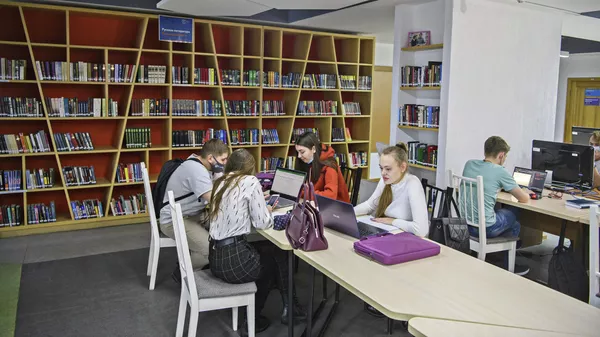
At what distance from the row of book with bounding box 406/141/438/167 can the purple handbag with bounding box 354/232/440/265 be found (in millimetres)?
2706

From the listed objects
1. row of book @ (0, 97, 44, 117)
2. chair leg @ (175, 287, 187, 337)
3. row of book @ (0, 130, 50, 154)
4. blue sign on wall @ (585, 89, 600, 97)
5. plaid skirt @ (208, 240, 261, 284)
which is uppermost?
blue sign on wall @ (585, 89, 600, 97)

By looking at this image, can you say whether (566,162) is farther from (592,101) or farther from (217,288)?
(592,101)

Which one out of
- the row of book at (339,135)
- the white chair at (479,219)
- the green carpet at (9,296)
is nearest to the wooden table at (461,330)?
the white chair at (479,219)

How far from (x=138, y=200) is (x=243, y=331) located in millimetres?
3239

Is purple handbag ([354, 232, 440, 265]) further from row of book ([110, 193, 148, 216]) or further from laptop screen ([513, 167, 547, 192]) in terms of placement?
row of book ([110, 193, 148, 216])

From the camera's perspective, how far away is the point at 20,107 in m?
5.34

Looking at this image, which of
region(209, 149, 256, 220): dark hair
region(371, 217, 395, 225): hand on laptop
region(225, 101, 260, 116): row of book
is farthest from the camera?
region(225, 101, 260, 116): row of book

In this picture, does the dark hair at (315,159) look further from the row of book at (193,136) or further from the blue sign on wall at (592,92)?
the blue sign on wall at (592,92)

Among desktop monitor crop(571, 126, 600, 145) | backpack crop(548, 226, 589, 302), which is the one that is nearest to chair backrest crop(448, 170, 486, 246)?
backpack crop(548, 226, 589, 302)

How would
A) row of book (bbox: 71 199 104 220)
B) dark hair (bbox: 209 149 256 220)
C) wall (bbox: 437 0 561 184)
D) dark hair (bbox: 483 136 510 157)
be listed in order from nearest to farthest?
dark hair (bbox: 209 149 256 220) → dark hair (bbox: 483 136 510 157) → wall (bbox: 437 0 561 184) → row of book (bbox: 71 199 104 220)

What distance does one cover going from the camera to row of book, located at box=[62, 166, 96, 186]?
5.62 meters

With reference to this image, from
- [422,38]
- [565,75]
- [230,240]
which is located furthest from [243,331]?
[565,75]

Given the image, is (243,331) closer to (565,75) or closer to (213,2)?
(213,2)

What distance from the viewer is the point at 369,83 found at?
7.41m
